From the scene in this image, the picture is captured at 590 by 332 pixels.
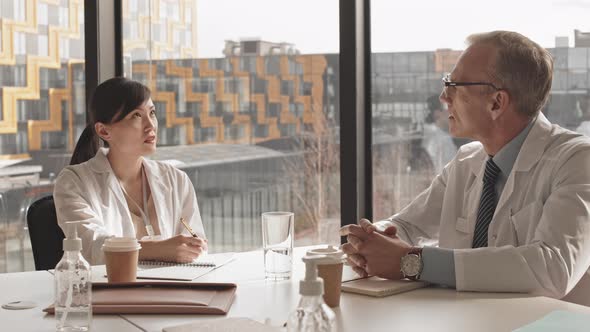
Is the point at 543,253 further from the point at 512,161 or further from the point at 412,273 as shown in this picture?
the point at 512,161

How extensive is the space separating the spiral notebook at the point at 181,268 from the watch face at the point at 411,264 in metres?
0.56

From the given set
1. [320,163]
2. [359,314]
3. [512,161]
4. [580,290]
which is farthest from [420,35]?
[359,314]

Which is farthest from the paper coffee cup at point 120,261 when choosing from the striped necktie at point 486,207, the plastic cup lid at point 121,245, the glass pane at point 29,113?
the glass pane at point 29,113

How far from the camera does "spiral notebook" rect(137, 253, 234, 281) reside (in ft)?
6.98

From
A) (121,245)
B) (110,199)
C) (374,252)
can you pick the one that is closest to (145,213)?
(110,199)

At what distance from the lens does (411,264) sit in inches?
80.3

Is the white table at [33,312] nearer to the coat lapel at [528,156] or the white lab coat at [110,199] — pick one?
the white lab coat at [110,199]

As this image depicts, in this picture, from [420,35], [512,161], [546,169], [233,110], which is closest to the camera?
[546,169]

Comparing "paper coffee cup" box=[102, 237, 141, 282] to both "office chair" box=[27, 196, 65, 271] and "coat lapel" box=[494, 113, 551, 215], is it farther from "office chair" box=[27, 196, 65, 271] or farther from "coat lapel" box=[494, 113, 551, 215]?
"coat lapel" box=[494, 113, 551, 215]

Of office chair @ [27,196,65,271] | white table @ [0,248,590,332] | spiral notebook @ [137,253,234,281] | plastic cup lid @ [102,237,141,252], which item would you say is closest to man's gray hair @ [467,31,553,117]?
white table @ [0,248,590,332]

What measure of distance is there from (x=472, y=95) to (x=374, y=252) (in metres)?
0.67

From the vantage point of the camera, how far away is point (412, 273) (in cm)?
204

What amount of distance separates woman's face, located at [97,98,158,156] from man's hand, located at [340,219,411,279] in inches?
45.8

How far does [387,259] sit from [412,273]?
0.24 feet
